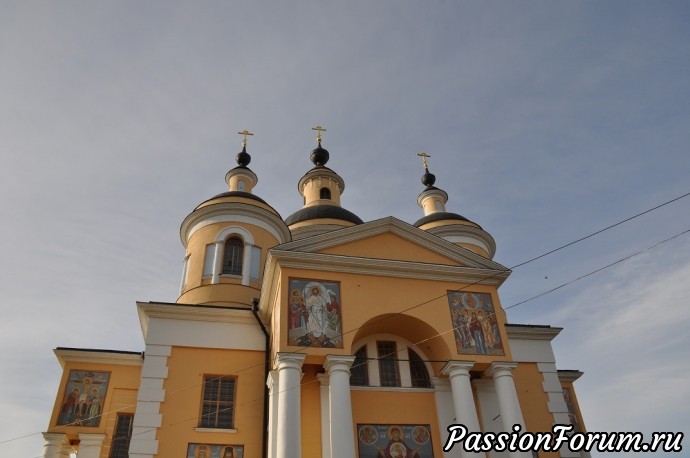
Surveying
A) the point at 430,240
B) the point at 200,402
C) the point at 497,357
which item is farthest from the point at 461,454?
the point at 200,402

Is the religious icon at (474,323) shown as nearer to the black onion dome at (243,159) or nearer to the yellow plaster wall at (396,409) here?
the yellow plaster wall at (396,409)

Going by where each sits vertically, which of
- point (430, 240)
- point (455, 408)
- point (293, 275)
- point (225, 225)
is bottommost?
point (455, 408)

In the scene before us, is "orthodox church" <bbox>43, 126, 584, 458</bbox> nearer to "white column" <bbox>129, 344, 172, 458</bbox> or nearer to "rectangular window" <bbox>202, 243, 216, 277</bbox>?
"white column" <bbox>129, 344, 172, 458</bbox>

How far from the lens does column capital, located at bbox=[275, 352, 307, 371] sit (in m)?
11.5

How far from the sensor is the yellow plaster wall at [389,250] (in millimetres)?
13758

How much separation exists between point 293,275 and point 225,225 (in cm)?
733

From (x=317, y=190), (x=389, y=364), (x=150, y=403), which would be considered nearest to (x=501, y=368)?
(x=389, y=364)

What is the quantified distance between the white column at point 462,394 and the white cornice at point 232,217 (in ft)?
30.9

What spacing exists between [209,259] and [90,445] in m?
6.93

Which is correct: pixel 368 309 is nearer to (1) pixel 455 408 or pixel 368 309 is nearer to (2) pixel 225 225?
(1) pixel 455 408

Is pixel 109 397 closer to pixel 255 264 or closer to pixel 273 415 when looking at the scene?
pixel 273 415

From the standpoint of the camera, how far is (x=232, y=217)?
768 inches

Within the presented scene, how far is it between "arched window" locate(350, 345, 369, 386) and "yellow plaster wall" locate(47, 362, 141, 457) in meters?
6.06

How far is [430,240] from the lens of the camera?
1440cm
